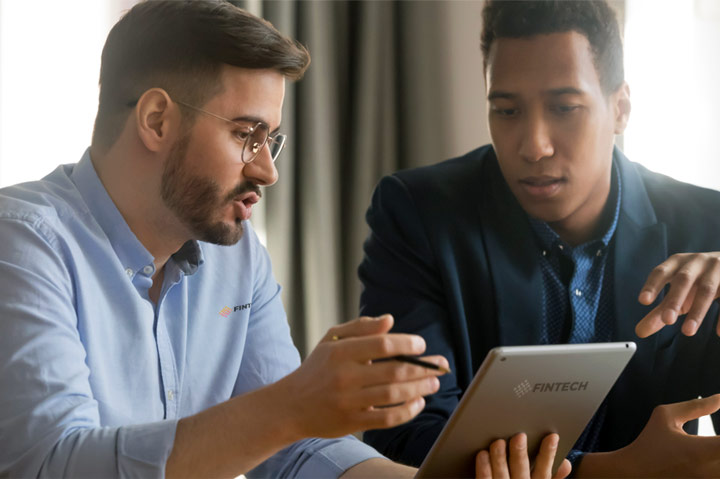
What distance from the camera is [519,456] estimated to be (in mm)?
1089

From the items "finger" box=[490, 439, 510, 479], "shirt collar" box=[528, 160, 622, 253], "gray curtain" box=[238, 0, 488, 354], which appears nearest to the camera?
"finger" box=[490, 439, 510, 479]

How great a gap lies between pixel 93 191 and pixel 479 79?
1580mm

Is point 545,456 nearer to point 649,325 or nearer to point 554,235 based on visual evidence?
point 649,325

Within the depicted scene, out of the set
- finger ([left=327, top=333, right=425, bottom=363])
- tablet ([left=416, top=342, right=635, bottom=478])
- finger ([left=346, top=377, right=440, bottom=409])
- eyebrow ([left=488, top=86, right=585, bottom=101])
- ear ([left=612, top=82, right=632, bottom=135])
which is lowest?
tablet ([left=416, top=342, right=635, bottom=478])

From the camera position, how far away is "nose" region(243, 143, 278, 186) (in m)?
1.30

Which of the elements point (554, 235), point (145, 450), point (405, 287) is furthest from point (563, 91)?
point (145, 450)

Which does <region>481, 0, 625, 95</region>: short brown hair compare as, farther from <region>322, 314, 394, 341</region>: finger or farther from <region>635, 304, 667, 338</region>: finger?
<region>322, 314, 394, 341</region>: finger

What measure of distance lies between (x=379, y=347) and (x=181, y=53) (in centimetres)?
69

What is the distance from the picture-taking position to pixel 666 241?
1.62m

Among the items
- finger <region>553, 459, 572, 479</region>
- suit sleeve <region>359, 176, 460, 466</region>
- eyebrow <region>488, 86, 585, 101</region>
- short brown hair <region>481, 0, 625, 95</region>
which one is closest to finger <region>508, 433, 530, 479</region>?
finger <region>553, 459, 572, 479</region>

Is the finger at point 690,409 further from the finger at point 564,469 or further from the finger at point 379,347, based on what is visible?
the finger at point 379,347

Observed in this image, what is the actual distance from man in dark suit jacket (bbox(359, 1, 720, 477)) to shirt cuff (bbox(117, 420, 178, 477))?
0.63 m

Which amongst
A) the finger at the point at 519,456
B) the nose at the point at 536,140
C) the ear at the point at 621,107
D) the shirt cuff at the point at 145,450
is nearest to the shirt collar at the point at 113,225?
the shirt cuff at the point at 145,450

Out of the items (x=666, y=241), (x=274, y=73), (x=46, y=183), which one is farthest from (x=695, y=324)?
(x=46, y=183)
